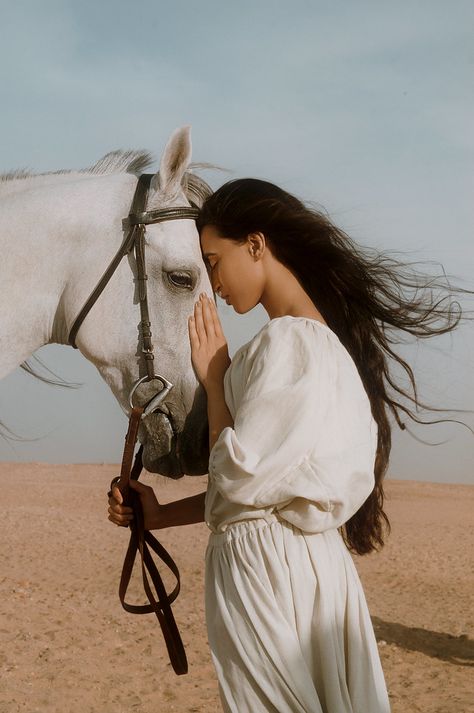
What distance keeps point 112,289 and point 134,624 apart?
271 inches

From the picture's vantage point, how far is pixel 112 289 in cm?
260

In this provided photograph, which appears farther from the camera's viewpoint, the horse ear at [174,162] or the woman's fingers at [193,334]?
the horse ear at [174,162]

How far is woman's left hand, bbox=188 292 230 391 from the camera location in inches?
89.9

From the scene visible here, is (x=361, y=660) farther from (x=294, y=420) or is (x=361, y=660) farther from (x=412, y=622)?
(x=412, y=622)

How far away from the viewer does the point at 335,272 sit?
102 inches

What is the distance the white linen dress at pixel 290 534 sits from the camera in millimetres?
1940

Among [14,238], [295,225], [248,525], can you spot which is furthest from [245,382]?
[14,238]

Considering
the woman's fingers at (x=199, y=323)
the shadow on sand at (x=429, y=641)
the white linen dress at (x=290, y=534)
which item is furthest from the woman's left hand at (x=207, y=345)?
the shadow on sand at (x=429, y=641)

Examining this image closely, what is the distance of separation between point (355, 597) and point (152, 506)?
2.23 ft

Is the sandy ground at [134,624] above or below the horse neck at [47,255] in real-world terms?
below

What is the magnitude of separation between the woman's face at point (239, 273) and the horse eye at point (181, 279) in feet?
0.80

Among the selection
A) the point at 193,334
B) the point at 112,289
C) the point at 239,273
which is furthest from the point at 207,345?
the point at 112,289

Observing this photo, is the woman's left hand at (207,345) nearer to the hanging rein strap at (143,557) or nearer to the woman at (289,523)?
the woman at (289,523)

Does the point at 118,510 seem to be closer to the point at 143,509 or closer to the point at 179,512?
the point at 143,509
